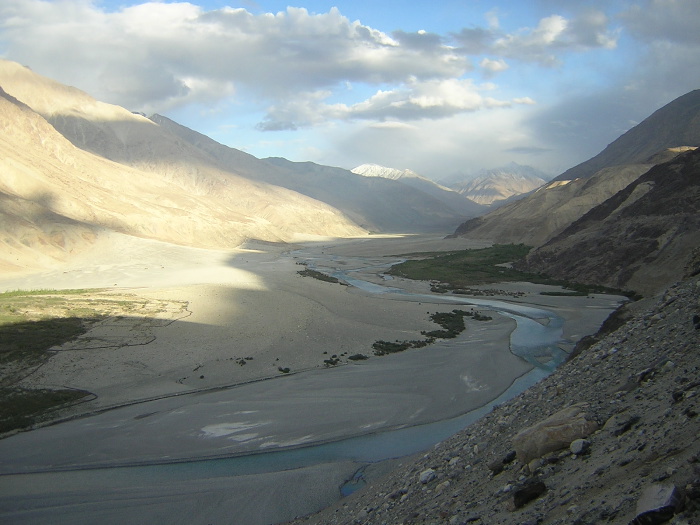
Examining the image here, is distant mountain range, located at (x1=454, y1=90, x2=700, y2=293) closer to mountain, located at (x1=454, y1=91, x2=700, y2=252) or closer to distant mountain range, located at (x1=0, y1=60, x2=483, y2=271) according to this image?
mountain, located at (x1=454, y1=91, x2=700, y2=252)

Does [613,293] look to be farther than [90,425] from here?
Yes

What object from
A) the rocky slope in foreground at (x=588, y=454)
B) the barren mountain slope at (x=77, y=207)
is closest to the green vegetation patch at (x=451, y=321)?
the rocky slope in foreground at (x=588, y=454)

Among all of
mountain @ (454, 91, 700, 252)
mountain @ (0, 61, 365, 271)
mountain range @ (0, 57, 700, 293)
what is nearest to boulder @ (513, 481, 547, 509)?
mountain range @ (0, 57, 700, 293)

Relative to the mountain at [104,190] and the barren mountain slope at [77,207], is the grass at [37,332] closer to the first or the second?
the mountain at [104,190]

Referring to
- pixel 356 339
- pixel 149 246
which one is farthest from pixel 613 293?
pixel 149 246

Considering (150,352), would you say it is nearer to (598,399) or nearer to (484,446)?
(484,446)
